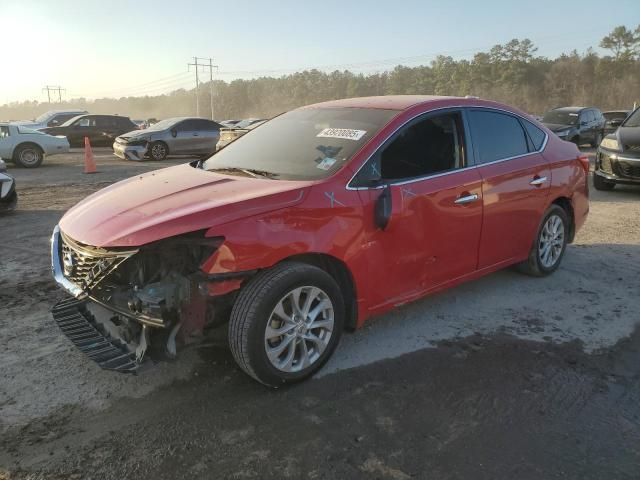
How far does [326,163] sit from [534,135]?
8.08 feet

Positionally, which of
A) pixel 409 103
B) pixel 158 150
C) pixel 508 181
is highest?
pixel 409 103

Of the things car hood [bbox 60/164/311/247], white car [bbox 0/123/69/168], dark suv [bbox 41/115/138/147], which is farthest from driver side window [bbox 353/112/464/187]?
dark suv [bbox 41/115/138/147]

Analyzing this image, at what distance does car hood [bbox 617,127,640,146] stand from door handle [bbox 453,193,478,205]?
6761 millimetres

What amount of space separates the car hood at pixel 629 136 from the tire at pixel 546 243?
16.6 feet

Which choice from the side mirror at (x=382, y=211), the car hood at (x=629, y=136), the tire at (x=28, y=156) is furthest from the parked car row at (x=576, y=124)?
the side mirror at (x=382, y=211)

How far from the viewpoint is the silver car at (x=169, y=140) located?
17.3m

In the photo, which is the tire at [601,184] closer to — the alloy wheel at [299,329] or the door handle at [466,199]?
the door handle at [466,199]

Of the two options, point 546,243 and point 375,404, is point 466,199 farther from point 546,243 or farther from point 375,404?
point 375,404

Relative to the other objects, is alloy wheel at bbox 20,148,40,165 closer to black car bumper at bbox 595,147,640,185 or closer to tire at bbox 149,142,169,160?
tire at bbox 149,142,169,160

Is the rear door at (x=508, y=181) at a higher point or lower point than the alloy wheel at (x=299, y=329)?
higher

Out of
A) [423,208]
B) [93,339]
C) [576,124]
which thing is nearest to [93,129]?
[576,124]

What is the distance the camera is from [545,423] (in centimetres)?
291

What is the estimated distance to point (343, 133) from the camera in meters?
3.85

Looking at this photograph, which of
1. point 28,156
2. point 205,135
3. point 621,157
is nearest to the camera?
point 621,157
